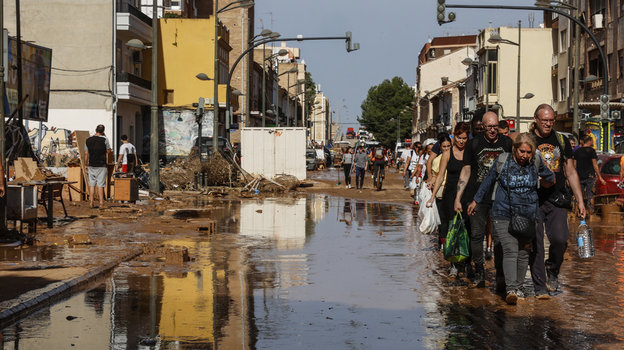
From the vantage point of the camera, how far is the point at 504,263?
29.5 feet

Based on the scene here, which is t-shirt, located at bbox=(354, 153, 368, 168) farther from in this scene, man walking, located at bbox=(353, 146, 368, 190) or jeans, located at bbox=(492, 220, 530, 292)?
jeans, located at bbox=(492, 220, 530, 292)

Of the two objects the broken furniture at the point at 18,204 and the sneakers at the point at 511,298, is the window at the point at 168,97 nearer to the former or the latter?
the broken furniture at the point at 18,204

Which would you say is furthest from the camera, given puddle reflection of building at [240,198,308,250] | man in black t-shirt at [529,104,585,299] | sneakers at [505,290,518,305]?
puddle reflection of building at [240,198,308,250]

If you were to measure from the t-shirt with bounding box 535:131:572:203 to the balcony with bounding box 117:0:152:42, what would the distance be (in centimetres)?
3596

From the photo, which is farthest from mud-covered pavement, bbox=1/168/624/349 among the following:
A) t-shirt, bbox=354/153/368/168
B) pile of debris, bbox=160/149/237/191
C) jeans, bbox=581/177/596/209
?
t-shirt, bbox=354/153/368/168

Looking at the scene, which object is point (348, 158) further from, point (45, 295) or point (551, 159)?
point (45, 295)

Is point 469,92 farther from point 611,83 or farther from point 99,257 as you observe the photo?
point 99,257

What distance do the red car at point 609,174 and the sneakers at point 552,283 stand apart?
1307cm

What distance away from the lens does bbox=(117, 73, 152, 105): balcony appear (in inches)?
1720

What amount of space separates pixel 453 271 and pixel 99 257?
4.29 m

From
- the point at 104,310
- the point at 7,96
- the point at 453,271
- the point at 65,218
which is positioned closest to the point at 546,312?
the point at 453,271

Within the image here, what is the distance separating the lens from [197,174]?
3128 cm

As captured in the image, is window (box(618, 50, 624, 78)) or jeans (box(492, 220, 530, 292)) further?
window (box(618, 50, 624, 78))

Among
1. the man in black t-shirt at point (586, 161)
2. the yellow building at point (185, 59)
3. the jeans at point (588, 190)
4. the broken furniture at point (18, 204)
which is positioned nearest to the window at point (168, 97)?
the yellow building at point (185, 59)
